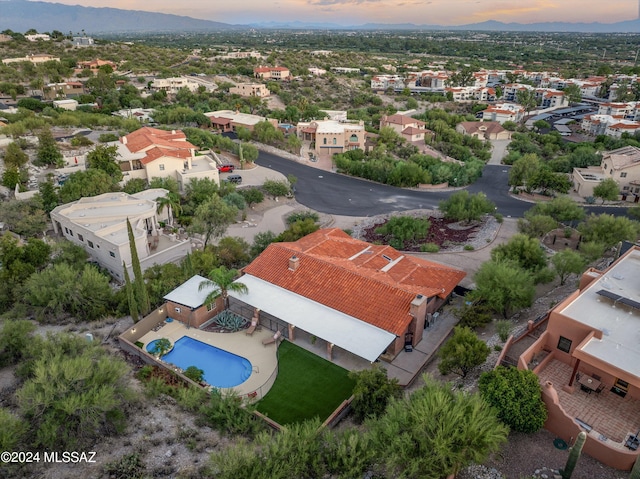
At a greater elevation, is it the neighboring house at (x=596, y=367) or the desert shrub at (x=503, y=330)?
the neighboring house at (x=596, y=367)

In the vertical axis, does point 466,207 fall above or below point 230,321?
above

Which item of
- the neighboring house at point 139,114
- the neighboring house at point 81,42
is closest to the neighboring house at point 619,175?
the neighboring house at point 139,114

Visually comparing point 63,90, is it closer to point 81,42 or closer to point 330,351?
point 81,42

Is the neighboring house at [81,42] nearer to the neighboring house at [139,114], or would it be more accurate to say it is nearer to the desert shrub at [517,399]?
the neighboring house at [139,114]

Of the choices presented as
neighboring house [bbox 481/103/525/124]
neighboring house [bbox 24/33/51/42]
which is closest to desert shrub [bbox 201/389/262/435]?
neighboring house [bbox 481/103/525/124]

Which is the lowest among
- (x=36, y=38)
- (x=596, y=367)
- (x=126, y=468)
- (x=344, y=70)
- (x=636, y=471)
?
(x=126, y=468)

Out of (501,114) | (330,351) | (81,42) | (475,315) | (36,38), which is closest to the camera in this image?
(330,351)

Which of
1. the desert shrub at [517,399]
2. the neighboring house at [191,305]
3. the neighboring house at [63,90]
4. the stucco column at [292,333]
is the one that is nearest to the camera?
the desert shrub at [517,399]

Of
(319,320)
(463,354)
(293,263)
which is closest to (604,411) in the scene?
(463,354)
